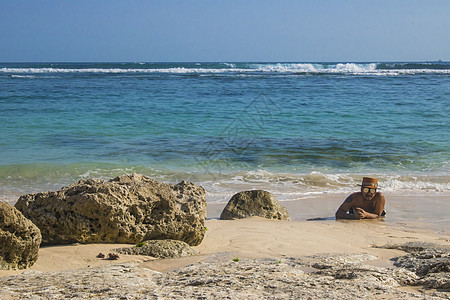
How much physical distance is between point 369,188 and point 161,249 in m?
3.95

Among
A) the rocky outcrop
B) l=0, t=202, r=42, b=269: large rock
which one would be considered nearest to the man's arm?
the rocky outcrop

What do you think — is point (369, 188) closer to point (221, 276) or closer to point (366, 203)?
point (366, 203)

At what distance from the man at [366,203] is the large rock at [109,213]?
3092 mm

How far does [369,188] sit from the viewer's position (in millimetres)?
7129

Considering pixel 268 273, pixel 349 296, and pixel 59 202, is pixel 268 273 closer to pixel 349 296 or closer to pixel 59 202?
pixel 349 296

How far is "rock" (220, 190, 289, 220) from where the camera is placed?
22.5 ft

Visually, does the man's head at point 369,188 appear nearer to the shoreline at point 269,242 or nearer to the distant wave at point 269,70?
the shoreline at point 269,242

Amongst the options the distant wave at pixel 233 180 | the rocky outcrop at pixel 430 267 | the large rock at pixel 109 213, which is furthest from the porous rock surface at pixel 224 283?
the distant wave at pixel 233 180

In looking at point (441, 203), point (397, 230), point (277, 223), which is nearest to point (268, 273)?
point (277, 223)

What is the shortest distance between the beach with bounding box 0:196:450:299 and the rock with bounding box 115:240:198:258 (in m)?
0.09

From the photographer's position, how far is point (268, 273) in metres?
3.32

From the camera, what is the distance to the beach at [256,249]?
308 cm

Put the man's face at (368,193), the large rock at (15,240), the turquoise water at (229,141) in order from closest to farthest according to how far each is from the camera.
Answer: the large rock at (15,240) → the man's face at (368,193) → the turquoise water at (229,141)

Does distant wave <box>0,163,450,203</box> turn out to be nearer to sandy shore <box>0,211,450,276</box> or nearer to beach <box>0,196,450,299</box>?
beach <box>0,196,450,299</box>
